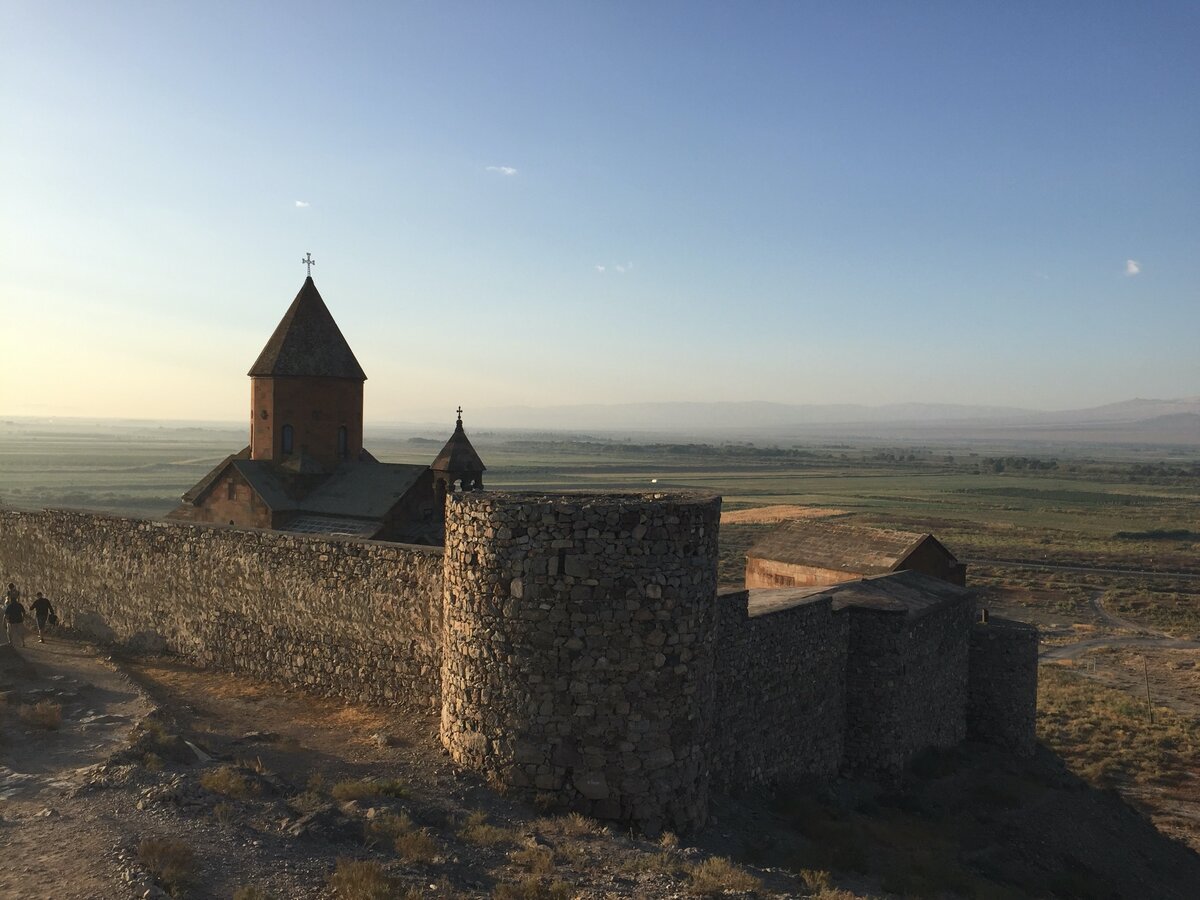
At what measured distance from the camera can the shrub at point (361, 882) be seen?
638cm

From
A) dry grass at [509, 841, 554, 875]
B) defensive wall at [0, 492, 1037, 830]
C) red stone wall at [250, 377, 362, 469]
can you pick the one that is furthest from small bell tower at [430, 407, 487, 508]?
dry grass at [509, 841, 554, 875]

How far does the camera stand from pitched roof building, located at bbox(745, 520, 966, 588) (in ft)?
73.3

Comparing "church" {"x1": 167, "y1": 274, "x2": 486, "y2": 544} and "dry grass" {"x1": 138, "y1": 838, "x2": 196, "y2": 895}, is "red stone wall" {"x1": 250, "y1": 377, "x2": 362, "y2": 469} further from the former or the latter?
"dry grass" {"x1": 138, "y1": 838, "x2": 196, "y2": 895}

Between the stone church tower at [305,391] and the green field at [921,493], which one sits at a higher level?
the stone church tower at [305,391]

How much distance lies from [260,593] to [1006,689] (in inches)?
585

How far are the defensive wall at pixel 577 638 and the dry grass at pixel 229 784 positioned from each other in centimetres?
216

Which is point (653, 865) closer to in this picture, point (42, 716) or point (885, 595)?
point (42, 716)

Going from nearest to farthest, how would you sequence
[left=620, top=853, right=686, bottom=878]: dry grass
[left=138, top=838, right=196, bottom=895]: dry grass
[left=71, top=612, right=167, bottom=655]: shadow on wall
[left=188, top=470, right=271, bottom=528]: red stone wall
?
1. [left=138, top=838, right=196, bottom=895]: dry grass
2. [left=620, top=853, right=686, bottom=878]: dry grass
3. [left=71, top=612, right=167, bottom=655]: shadow on wall
4. [left=188, top=470, right=271, bottom=528]: red stone wall

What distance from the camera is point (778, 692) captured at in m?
12.5

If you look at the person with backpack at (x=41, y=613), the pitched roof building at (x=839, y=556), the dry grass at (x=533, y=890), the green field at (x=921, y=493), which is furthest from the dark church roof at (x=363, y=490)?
the dry grass at (x=533, y=890)

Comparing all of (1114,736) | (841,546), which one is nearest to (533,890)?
(841,546)

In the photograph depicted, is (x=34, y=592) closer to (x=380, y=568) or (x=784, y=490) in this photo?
(x=380, y=568)

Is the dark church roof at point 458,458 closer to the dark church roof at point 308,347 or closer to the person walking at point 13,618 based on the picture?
the dark church roof at point 308,347

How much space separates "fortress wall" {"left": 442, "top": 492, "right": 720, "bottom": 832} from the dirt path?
147 inches
